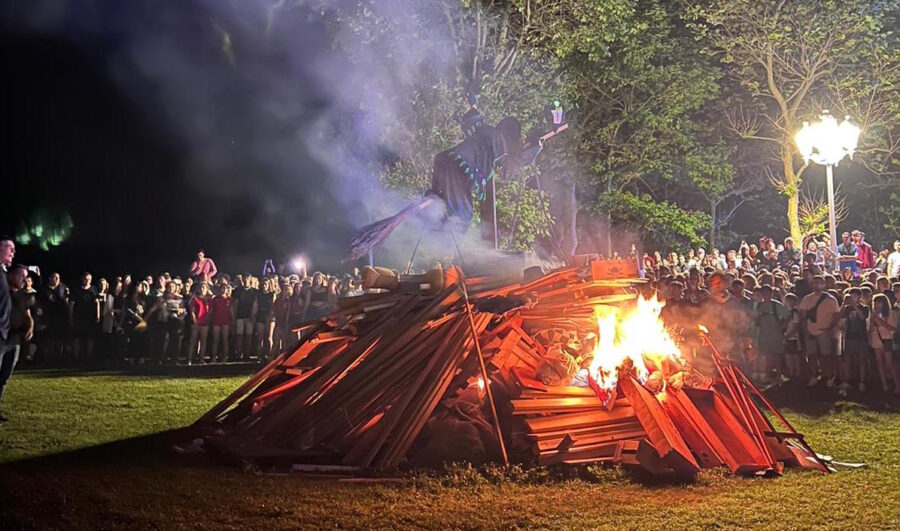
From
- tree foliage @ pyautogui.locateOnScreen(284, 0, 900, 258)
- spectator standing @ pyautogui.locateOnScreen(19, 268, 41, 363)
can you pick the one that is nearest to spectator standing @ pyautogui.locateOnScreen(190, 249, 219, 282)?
spectator standing @ pyautogui.locateOnScreen(19, 268, 41, 363)

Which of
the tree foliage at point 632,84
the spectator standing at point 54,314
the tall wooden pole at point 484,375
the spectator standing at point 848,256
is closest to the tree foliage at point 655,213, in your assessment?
the tree foliage at point 632,84

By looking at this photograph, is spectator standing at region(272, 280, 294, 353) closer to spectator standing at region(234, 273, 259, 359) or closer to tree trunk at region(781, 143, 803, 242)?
spectator standing at region(234, 273, 259, 359)

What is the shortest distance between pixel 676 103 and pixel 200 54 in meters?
15.3

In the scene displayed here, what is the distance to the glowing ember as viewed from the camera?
25.5ft

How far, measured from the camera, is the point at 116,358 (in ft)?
53.3

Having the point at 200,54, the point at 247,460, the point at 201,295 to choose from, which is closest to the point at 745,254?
the point at 201,295

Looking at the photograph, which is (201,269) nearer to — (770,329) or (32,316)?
(32,316)

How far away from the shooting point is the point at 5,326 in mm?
8898

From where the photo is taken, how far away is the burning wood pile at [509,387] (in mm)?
7031

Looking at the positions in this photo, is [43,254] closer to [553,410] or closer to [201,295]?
[201,295]

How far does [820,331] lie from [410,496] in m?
8.06

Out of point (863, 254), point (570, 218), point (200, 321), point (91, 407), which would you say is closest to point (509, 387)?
point (91, 407)

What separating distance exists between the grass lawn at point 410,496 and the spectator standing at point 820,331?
326 cm

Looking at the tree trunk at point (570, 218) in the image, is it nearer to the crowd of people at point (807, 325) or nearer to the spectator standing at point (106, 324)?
the crowd of people at point (807, 325)
